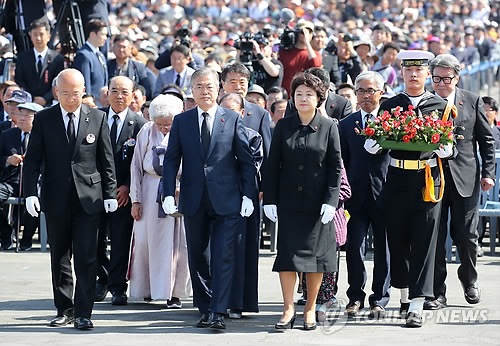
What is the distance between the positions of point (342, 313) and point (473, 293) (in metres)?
Answer: 1.24

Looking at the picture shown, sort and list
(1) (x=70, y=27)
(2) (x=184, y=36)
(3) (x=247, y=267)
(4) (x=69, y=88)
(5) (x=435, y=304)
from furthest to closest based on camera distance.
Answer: (1) (x=70, y=27)
(2) (x=184, y=36)
(5) (x=435, y=304)
(3) (x=247, y=267)
(4) (x=69, y=88)

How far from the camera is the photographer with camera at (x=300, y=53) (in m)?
14.3

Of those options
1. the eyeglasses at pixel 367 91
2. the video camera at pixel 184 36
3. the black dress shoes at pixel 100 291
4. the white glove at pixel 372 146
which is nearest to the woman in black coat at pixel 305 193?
the white glove at pixel 372 146

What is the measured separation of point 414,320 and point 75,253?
8.99ft

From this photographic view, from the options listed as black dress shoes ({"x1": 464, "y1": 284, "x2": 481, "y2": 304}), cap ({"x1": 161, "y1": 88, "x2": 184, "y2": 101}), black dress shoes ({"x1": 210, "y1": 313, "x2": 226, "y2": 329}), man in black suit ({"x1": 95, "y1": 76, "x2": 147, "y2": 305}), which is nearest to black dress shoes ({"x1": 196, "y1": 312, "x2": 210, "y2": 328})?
black dress shoes ({"x1": 210, "y1": 313, "x2": 226, "y2": 329})

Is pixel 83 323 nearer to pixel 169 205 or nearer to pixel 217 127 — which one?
pixel 169 205

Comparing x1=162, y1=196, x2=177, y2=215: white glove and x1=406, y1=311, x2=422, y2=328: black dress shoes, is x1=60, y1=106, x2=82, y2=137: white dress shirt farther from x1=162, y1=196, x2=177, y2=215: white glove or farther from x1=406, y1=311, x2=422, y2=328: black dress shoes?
x1=406, y1=311, x2=422, y2=328: black dress shoes

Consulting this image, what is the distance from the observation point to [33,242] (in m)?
13.9

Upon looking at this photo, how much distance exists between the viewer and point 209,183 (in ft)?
28.4

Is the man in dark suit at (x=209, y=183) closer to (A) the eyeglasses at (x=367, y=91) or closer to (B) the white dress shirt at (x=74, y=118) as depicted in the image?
(B) the white dress shirt at (x=74, y=118)

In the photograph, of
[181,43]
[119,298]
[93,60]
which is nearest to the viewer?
[119,298]

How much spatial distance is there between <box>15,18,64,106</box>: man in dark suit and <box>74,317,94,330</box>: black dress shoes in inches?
265

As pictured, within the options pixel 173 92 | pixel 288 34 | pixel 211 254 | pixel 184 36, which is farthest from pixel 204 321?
pixel 184 36

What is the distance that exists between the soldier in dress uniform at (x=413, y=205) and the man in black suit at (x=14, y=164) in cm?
574
